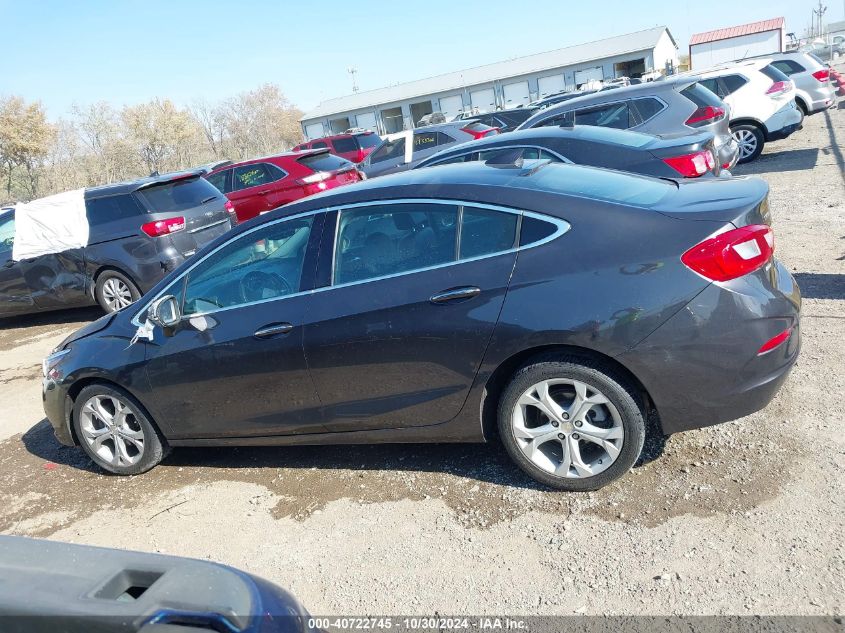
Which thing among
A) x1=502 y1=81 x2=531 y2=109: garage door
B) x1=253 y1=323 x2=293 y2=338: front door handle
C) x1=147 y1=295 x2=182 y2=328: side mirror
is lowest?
x1=253 y1=323 x2=293 y2=338: front door handle

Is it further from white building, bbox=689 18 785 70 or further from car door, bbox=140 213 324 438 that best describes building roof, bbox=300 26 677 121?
car door, bbox=140 213 324 438

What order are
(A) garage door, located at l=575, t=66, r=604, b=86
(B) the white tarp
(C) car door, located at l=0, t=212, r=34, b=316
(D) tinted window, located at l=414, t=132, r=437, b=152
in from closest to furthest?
(B) the white tarp, (C) car door, located at l=0, t=212, r=34, b=316, (D) tinted window, located at l=414, t=132, r=437, b=152, (A) garage door, located at l=575, t=66, r=604, b=86

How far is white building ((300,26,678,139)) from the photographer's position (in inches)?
2164

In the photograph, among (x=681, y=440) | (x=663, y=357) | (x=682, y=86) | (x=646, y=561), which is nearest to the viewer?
(x=646, y=561)

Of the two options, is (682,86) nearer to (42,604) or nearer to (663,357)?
(663,357)

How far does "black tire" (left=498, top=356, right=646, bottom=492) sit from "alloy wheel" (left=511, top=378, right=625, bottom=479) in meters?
0.02

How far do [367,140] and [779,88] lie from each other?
1363 cm

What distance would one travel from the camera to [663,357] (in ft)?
10.8

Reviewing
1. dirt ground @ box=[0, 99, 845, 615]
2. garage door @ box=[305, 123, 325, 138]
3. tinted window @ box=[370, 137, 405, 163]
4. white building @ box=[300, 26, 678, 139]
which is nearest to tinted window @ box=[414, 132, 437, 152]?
tinted window @ box=[370, 137, 405, 163]

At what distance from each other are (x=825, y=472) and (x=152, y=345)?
376 cm

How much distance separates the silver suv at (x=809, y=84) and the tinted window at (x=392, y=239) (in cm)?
1381

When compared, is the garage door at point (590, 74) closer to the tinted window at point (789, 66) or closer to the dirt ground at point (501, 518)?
the tinted window at point (789, 66)

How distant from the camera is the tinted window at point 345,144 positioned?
23.2 m

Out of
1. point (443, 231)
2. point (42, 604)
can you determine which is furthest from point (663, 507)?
point (42, 604)
